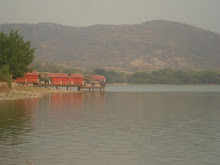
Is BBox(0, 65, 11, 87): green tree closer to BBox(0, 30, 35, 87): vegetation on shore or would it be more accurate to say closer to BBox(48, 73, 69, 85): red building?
BBox(0, 30, 35, 87): vegetation on shore

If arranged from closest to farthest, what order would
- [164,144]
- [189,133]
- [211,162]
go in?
1. [211,162]
2. [164,144]
3. [189,133]

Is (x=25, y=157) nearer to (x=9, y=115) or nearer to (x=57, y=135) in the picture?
(x=57, y=135)

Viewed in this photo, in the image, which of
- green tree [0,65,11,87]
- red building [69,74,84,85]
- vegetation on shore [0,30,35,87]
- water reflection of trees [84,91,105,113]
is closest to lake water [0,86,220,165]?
water reflection of trees [84,91,105,113]

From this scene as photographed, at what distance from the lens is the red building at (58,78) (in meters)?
101

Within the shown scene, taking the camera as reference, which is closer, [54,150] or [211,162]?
[211,162]

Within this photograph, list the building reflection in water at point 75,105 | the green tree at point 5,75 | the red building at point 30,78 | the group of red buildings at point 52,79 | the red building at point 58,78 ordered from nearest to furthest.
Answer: the building reflection in water at point 75,105, the green tree at point 5,75, the red building at point 30,78, the group of red buildings at point 52,79, the red building at point 58,78

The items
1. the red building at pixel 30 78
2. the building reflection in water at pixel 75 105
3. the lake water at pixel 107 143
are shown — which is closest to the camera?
the lake water at pixel 107 143

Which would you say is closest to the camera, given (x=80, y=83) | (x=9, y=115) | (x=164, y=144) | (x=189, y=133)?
(x=164, y=144)

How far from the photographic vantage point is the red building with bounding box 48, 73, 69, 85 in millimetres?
100875

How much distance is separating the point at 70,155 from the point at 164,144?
20.3 feet

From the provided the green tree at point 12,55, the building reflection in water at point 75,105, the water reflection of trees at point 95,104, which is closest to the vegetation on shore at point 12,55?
the green tree at point 12,55

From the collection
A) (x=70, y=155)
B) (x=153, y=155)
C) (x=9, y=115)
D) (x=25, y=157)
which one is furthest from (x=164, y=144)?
(x=9, y=115)

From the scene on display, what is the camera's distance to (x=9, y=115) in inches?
1396

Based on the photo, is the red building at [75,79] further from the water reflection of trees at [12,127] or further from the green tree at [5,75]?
the water reflection of trees at [12,127]
